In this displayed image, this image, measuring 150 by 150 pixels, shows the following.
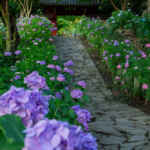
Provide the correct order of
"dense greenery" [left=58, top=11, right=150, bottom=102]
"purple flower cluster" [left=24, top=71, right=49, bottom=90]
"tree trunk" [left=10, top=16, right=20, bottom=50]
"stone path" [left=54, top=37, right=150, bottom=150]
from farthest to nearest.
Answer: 1. "tree trunk" [left=10, top=16, right=20, bottom=50]
2. "dense greenery" [left=58, top=11, right=150, bottom=102]
3. "stone path" [left=54, top=37, right=150, bottom=150]
4. "purple flower cluster" [left=24, top=71, right=49, bottom=90]

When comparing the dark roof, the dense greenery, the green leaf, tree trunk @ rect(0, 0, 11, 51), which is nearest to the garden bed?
the dense greenery

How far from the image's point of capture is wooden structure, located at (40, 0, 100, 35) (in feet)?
38.3

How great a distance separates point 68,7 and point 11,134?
12019mm

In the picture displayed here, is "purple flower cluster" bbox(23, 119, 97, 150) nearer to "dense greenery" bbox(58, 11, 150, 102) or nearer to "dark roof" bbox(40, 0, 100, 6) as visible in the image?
"dense greenery" bbox(58, 11, 150, 102)

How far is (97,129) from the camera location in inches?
113

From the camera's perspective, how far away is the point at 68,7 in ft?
40.0

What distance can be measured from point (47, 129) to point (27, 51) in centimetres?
408

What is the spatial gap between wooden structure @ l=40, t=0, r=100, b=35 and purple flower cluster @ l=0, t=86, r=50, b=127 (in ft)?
36.5

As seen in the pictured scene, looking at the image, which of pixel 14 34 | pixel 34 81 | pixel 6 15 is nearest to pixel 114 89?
pixel 14 34

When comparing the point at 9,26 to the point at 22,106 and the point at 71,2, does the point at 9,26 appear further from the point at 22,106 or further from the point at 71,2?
the point at 71,2

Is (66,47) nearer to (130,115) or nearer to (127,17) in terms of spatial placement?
(127,17)

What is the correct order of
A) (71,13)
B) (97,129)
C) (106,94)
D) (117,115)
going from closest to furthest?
(97,129), (117,115), (106,94), (71,13)

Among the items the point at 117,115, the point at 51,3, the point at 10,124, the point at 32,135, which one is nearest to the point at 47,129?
the point at 32,135

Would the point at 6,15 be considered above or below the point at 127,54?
above
